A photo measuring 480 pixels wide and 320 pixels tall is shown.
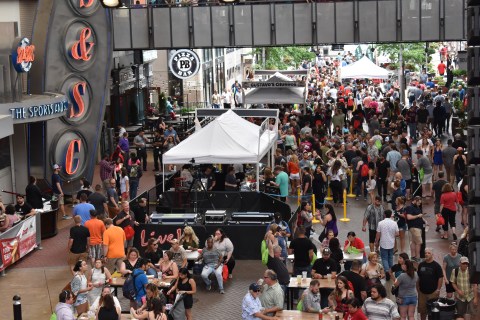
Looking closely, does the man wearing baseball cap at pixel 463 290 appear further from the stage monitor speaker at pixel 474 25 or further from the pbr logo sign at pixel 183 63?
the pbr logo sign at pixel 183 63

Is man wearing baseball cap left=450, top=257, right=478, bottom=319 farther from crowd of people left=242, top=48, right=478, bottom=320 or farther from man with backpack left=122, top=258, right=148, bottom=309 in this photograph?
man with backpack left=122, top=258, right=148, bottom=309

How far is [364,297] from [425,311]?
1179mm

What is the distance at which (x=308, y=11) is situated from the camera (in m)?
39.3

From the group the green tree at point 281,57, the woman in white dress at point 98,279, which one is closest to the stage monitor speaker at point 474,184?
the woman in white dress at point 98,279

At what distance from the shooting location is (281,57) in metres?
84.6

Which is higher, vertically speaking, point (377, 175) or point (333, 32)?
point (333, 32)

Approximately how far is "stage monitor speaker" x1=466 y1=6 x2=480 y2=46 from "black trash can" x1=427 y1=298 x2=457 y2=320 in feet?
21.6

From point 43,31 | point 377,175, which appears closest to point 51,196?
point 43,31

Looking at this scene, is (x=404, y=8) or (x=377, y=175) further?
(x=404, y=8)

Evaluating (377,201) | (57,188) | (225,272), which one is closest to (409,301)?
(377,201)

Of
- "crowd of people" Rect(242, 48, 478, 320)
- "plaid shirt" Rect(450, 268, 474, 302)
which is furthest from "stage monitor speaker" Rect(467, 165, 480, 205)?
"plaid shirt" Rect(450, 268, 474, 302)

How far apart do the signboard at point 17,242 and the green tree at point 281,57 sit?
56.7m

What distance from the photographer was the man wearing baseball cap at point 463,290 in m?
17.6

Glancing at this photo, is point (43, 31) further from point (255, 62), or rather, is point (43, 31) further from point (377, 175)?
point (255, 62)
